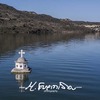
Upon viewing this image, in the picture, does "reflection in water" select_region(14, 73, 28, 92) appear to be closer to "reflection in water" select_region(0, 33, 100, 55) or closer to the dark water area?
the dark water area

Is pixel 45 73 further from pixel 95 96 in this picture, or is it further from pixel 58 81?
Answer: pixel 95 96

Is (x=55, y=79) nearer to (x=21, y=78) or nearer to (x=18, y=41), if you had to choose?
(x=21, y=78)

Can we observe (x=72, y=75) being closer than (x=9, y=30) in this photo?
Yes

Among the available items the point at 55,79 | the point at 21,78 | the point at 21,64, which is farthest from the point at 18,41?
the point at 21,78

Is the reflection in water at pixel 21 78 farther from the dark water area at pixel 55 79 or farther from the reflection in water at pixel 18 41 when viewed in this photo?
the reflection in water at pixel 18 41

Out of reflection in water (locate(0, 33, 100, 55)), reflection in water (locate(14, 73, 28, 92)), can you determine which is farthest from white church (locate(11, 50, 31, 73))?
reflection in water (locate(0, 33, 100, 55))

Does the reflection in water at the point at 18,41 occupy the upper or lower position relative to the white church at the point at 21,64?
lower

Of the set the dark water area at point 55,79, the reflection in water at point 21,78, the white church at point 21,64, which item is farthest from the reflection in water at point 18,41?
the reflection in water at point 21,78

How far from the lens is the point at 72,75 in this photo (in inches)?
1585

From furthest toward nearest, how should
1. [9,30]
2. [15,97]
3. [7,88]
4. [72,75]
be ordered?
[9,30]
[72,75]
[7,88]
[15,97]

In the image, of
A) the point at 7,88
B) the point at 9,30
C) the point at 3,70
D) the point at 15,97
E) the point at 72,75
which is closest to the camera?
the point at 15,97

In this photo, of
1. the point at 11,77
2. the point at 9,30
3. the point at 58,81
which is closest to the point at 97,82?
the point at 58,81

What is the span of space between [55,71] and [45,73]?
7.03ft

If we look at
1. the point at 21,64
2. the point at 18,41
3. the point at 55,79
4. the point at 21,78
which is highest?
the point at 21,64
